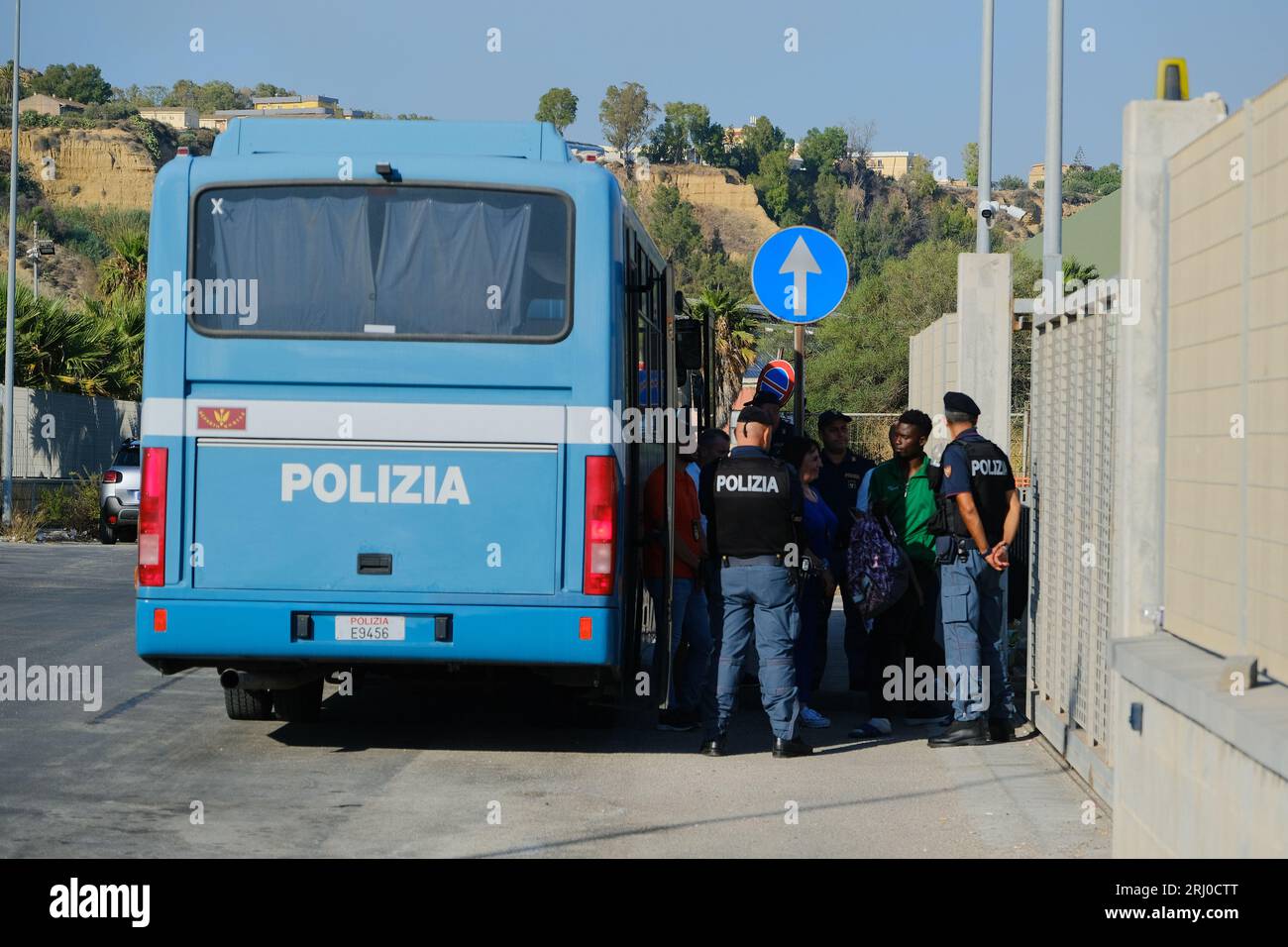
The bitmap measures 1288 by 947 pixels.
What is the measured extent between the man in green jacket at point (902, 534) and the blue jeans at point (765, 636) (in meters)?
1.07

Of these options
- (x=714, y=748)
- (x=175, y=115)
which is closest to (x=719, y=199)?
(x=175, y=115)

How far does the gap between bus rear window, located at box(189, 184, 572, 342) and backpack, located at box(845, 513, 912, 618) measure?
2473mm

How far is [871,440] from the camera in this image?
27234 mm

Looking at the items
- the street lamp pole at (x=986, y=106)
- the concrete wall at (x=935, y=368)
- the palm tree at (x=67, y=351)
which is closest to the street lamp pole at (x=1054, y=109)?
the concrete wall at (x=935, y=368)

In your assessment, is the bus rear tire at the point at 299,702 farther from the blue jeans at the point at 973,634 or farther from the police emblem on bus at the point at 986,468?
the police emblem on bus at the point at 986,468

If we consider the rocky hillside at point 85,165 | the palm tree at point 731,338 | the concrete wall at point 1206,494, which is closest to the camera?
the concrete wall at point 1206,494

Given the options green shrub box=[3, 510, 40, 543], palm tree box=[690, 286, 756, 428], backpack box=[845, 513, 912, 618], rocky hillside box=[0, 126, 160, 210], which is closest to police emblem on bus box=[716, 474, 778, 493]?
backpack box=[845, 513, 912, 618]

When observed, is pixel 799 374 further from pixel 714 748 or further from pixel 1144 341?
pixel 1144 341

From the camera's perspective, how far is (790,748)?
952 centimetres

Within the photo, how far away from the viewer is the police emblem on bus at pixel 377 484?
885 centimetres

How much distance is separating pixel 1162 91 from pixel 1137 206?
0.57m
